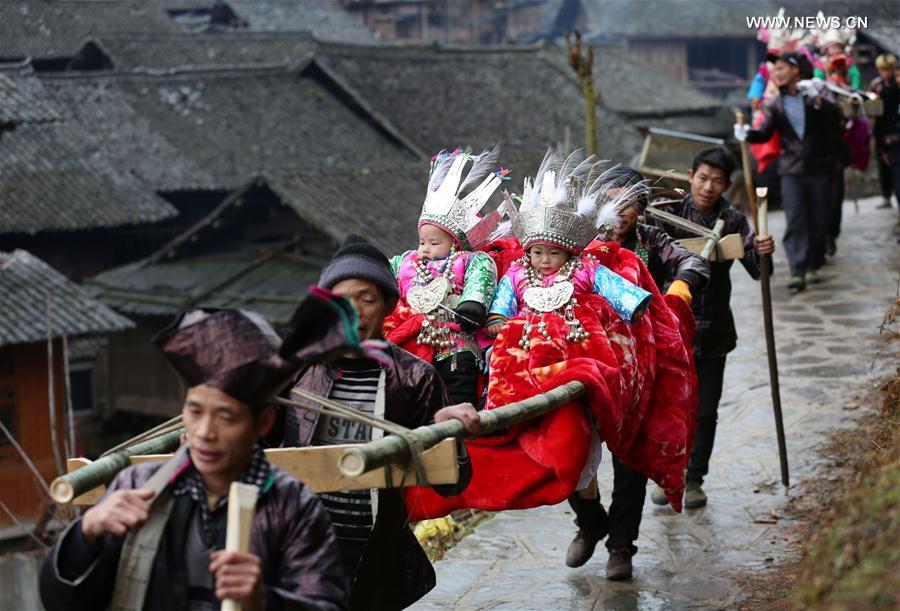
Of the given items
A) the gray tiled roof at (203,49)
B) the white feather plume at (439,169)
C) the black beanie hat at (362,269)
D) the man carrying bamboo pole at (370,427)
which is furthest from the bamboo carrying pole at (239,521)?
the gray tiled roof at (203,49)

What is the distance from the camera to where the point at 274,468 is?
3.19 m

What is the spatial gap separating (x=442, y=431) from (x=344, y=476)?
0.34m

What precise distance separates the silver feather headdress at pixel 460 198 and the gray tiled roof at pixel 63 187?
70.7 feet

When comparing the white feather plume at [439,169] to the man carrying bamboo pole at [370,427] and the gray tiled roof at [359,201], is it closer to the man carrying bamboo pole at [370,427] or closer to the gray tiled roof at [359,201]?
the man carrying bamboo pole at [370,427]

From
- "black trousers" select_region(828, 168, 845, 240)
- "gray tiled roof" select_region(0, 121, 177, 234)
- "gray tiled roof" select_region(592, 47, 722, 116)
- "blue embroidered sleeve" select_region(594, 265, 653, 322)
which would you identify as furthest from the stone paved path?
"gray tiled roof" select_region(592, 47, 722, 116)

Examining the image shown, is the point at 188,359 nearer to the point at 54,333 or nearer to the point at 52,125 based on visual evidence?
the point at 54,333

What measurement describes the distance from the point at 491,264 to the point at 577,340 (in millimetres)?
Answer: 635

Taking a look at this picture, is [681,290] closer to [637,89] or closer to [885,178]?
[885,178]

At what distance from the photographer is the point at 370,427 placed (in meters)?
4.35

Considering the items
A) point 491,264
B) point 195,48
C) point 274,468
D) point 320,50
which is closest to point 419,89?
point 320,50

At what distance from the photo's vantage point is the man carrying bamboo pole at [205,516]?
10.00ft

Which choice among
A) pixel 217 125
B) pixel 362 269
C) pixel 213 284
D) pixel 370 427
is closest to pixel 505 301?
pixel 362 269

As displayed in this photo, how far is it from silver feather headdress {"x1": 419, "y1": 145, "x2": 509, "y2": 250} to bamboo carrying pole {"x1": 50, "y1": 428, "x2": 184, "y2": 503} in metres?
1.71

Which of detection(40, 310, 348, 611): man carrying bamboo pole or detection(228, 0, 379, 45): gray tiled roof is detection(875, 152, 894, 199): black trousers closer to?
detection(40, 310, 348, 611): man carrying bamboo pole
